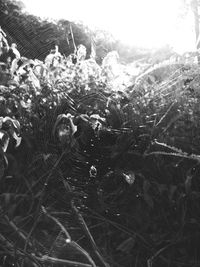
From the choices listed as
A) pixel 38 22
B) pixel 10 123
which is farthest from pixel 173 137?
pixel 38 22

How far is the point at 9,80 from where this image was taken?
1524mm

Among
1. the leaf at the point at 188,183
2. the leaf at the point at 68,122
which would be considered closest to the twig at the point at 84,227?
the leaf at the point at 68,122

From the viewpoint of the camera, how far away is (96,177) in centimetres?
139

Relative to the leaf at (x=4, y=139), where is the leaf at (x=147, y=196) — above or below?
below

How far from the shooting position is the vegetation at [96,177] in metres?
1.29

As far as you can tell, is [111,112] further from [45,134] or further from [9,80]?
[9,80]

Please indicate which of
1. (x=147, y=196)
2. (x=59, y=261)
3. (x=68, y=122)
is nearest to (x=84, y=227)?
(x=59, y=261)

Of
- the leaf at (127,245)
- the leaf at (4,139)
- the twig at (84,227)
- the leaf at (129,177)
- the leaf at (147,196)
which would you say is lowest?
the leaf at (127,245)

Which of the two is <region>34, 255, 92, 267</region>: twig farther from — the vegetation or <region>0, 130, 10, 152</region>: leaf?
<region>0, 130, 10, 152</region>: leaf

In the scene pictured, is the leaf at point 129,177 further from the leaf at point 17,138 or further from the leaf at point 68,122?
the leaf at point 17,138

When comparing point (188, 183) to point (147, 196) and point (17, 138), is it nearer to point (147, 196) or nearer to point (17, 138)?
point (147, 196)

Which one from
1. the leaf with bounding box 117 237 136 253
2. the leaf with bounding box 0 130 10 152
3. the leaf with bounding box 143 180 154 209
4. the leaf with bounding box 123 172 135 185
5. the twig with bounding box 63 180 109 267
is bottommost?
the leaf with bounding box 117 237 136 253

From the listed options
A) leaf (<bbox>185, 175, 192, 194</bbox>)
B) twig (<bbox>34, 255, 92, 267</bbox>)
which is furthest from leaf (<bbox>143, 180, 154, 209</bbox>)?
twig (<bbox>34, 255, 92, 267</bbox>)

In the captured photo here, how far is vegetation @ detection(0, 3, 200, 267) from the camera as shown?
129 centimetres
